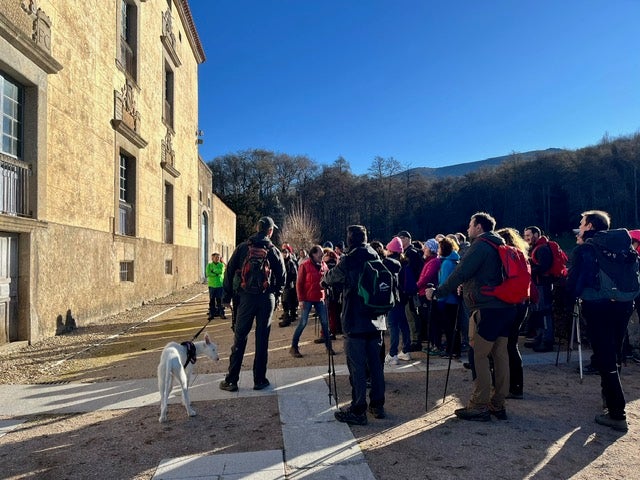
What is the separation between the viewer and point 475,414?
14.3 feet

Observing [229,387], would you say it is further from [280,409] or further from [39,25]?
[39,25]

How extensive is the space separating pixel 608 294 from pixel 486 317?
1.25 m

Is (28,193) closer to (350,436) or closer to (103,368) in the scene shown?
(103,368)

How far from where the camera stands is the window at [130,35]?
13938 millimetres

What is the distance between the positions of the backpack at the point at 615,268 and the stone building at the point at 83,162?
851 centimetres

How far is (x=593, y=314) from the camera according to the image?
14.6 ft

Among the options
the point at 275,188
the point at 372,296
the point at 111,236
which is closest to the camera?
the point at 372,296

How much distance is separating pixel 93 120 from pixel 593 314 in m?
11.3

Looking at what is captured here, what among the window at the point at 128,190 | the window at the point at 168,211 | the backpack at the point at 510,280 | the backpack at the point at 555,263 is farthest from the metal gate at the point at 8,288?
the window at the point at 168,211

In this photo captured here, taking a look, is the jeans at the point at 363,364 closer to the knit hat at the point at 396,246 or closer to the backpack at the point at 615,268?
the backpack at the point at 615,268

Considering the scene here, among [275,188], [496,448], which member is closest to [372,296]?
[496,448]

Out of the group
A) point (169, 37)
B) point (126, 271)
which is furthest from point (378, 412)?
point (169, 37)

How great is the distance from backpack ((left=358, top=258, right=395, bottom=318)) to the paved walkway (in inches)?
48.1

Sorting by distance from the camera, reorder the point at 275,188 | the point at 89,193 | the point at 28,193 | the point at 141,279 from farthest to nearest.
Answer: the point at 275,188 → the point at 141,279 → the point at 89,193 → the point at 28,193
